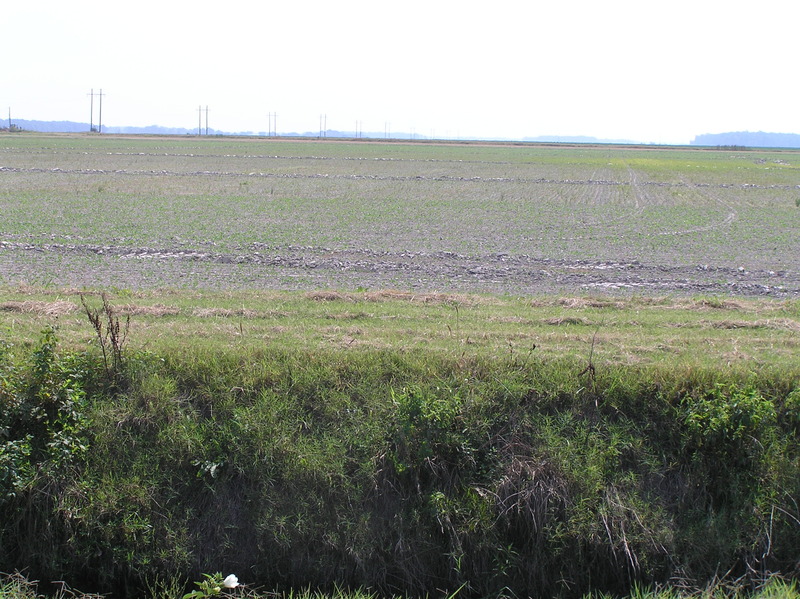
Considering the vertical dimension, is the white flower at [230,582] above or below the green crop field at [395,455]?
below

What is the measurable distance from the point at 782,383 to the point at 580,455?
8.95ft

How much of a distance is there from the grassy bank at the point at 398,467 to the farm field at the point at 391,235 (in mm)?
6043

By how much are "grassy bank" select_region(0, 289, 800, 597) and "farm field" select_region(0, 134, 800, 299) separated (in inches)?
238

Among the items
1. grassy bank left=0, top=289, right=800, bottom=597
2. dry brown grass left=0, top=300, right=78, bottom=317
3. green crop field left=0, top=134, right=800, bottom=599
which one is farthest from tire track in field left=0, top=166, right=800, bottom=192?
grassy bank left=0, top=289, right=800, bottom=597

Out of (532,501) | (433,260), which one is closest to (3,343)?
(532,501)

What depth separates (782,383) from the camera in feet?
26.1

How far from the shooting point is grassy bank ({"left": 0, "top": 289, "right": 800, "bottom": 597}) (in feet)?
23.8

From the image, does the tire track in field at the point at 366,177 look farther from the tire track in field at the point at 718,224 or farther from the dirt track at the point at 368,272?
the dirt track at the point at 368,272

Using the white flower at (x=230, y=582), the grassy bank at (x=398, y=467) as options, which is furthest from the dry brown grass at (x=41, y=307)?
the white flower at (x=230, y=582)

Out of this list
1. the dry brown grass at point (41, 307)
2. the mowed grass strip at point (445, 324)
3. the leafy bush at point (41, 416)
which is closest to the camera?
the leafy bush at point (41, 416)

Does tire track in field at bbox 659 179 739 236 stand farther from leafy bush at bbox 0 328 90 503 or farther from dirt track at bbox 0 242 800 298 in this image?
leafy bush at bbox 0 328 90 503

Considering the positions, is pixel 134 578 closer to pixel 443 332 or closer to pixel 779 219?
pixel 443 332

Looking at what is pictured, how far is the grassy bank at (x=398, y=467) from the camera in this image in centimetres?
726

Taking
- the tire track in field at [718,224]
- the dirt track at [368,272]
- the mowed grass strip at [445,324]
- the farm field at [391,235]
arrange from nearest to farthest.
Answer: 1. the mowed grass strip at [445,324]
2. the dirt track at [368,272]
3. the farm field at [391,235]
4. the tire track in field at [718,224]
